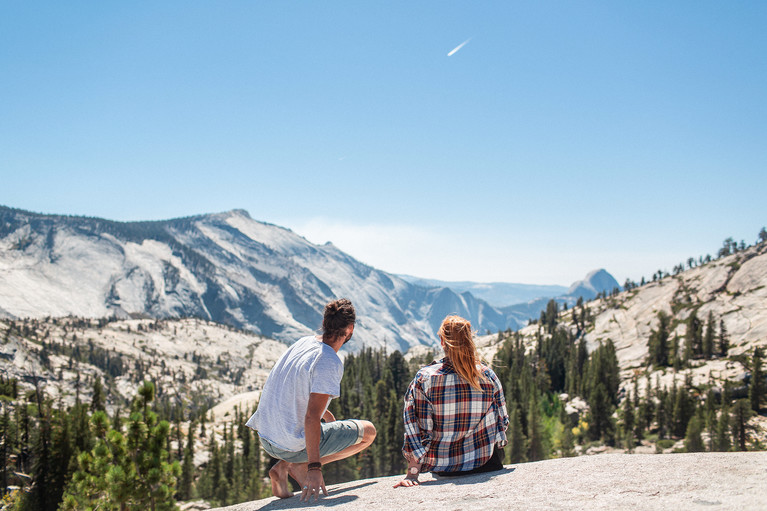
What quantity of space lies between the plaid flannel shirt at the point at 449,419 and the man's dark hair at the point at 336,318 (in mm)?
1533

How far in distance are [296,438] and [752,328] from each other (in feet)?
681

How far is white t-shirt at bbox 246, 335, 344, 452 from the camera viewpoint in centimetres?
717

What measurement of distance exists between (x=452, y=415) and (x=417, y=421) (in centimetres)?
61

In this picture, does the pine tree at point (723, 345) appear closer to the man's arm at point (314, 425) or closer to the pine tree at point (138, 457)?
the pine tree at point (138, 457)

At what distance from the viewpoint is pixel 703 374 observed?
14062cm

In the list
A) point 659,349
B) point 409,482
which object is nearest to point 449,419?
point 409,482

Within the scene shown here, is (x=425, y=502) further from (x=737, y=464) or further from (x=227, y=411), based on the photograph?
(x=227, y=411)

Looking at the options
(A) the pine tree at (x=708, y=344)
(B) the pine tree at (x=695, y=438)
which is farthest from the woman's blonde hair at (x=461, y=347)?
(A) the pine tree at (x=708, y=344)

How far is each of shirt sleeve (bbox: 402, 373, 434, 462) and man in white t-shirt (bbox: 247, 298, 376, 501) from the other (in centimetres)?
109

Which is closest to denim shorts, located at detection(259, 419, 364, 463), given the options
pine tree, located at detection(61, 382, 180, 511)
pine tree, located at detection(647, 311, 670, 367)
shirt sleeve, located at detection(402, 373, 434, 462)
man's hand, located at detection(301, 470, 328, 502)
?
man's hand, located at detection(301, 470, 328, 502)

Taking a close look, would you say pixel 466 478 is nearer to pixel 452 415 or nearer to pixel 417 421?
pixel 452 415

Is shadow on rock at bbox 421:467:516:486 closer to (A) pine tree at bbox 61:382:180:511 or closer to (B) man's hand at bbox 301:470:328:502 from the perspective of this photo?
(B) man's hand at bbox 301:470:328:502

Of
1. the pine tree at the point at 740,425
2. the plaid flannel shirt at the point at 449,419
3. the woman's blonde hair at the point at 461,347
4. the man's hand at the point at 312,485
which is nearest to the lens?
the man's hand at the point at 312,485

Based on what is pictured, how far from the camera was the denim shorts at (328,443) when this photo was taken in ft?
25.4
